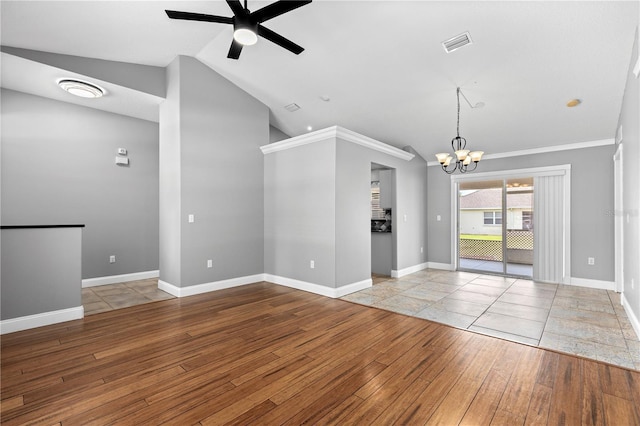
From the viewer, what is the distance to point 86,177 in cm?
512

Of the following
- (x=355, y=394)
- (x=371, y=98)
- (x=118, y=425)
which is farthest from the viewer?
(x=371, y=98)

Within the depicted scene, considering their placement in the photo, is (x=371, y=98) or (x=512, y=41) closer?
(x=512, y=41)

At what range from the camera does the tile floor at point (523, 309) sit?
281cm

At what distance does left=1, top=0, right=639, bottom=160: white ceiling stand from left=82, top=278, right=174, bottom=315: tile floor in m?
3.16

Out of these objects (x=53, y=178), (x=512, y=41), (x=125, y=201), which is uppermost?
(x=512, y=41)

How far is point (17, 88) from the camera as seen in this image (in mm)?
4445

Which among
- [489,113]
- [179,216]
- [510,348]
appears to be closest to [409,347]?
[510,348]

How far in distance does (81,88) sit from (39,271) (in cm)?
264

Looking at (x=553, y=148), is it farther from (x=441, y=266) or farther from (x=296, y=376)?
(x=296, y=376)

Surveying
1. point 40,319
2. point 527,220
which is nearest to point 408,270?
point 527,220

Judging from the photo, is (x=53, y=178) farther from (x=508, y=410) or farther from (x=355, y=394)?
(x=508, y=410)

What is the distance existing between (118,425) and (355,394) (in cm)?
145

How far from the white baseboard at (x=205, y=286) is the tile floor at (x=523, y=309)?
192 centimetres

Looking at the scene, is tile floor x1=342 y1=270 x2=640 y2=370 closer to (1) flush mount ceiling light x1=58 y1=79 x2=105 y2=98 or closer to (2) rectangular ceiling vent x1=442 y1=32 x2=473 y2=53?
(2) rectangular ceiling vent x1=442 y1=32 x2=473 y2=53
